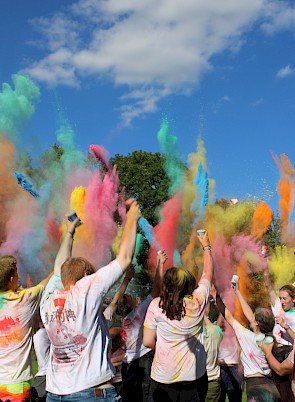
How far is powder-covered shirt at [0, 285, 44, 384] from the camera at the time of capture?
13.6 ft

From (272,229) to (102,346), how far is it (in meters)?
24.9

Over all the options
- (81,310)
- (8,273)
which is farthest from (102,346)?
(8,273)

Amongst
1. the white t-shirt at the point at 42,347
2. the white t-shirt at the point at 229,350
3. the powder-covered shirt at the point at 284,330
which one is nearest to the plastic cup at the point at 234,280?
the powder-covered shirt at the point at 284,330

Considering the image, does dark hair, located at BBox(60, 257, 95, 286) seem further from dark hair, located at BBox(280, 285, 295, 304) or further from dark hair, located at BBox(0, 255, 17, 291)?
dark hair, located at BBox(280, 285, 295, 304)

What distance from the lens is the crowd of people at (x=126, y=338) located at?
3240 millimetres

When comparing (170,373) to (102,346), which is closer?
(102,346)

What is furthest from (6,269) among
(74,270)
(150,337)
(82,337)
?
(150,337)

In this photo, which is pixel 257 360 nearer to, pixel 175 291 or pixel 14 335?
pixel 175 291

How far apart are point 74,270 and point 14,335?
1164 millimetres

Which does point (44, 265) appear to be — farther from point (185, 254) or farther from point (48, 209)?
point (185, 254)

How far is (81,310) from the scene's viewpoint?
128 inches

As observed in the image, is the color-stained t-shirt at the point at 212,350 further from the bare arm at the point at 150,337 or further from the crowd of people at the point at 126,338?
the bare arm at the point at 150,337

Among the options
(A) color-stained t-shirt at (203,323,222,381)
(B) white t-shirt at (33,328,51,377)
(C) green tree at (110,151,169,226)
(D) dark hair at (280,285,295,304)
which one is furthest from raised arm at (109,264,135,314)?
(C) green tree at (110,151,169,226)

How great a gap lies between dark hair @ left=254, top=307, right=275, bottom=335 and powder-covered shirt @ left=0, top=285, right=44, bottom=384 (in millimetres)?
2141
